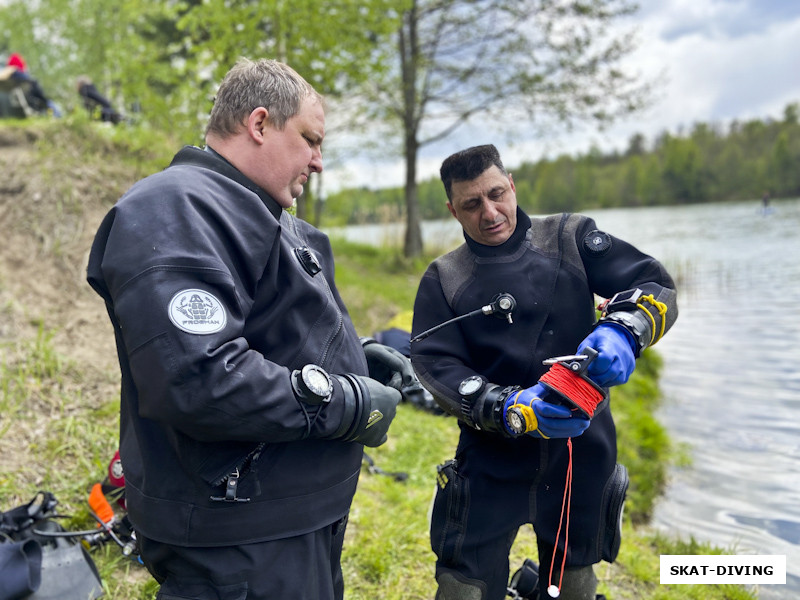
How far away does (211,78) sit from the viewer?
597 centimetres

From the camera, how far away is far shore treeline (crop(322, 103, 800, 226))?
2093 inches

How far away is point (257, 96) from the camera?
65.7 inches

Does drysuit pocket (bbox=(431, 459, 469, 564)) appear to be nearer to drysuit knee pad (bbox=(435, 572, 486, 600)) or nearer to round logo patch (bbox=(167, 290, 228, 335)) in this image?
drysuit knee pad (bbox=(435, 572, 486, 600))

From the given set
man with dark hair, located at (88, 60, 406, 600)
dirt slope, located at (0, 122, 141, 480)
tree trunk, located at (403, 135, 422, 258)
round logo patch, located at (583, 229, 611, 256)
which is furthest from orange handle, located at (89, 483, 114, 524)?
tree trunk, located at (403, 135, 422, 258)

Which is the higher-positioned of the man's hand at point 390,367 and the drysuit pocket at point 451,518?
the man's hand at point 390,367

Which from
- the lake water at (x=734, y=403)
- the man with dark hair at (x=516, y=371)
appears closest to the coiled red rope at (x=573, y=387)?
the man with dark hair at (x=516, y=371)

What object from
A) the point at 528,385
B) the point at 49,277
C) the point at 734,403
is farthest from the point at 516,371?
the point at 734,403

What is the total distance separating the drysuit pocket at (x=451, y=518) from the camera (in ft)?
7.81

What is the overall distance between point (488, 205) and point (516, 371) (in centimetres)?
68

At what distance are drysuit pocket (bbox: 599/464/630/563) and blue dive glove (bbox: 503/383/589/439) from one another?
542 millimetres

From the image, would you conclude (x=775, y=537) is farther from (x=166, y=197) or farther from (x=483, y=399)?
(x=166, y=197)

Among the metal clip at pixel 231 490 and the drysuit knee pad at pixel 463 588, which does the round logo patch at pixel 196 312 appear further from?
the drysuit knee pad at pixel 463 588

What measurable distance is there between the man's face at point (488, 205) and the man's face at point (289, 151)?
84 centimetres

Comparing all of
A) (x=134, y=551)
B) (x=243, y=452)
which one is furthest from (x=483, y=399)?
(x=134, y=551)
